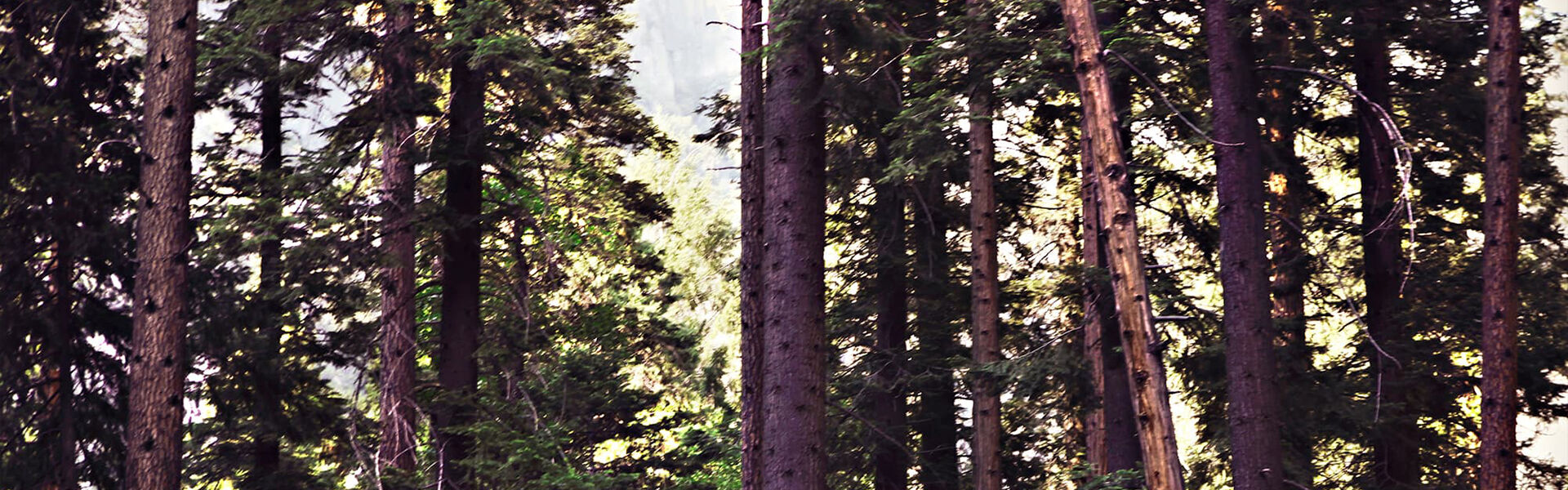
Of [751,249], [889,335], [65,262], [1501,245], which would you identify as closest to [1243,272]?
[1501,245]

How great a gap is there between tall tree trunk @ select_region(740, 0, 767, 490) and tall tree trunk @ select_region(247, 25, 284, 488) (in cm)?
454

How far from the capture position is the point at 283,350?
13508 millimetres

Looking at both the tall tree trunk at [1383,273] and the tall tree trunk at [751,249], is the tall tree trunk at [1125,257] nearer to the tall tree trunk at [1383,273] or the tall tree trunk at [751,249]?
the tall tree trunk at [751,249]

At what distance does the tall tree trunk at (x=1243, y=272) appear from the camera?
11391 millimetres

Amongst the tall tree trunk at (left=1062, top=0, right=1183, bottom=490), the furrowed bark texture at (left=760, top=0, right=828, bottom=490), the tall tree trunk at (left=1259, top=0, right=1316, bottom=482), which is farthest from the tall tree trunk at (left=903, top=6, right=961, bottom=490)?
the tall tree trunk at (left=1062, top=0, right=1183, bottom=490)

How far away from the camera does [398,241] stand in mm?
14445

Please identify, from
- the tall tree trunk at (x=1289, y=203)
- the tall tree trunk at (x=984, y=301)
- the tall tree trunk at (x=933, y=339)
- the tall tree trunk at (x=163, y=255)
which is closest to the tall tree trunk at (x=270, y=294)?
the tall tree trunk at (x=163, y=255)

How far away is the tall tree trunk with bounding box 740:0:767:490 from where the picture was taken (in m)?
12.1

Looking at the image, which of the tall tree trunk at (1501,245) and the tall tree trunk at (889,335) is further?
the tall tree trunk at (889,335)

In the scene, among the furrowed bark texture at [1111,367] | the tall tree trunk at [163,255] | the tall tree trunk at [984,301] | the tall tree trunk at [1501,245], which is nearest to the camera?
the tall tree trunk at [163,255]

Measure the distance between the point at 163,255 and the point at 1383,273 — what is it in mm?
14199

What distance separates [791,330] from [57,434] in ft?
24.2

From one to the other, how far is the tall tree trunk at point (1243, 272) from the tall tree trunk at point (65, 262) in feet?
35.7

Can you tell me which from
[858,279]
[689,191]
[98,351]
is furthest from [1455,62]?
[689,191]
